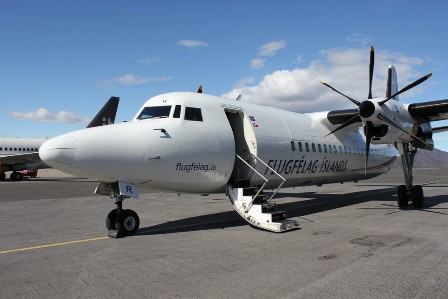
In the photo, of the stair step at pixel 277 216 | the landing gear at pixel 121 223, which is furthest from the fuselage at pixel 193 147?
the stair step at pixel 277 216

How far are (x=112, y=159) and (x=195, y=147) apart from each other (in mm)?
2232

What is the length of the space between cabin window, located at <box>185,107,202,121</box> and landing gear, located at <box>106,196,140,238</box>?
2780mm

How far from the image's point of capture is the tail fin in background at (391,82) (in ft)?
46.9

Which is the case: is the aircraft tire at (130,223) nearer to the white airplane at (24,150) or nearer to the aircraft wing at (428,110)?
the aircraft wing at (428,110)

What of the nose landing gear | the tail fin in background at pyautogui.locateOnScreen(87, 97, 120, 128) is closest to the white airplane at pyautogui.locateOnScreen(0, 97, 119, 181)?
the tail fin in background at pyautogui.locateOnScreen(87, 97, 120, 128)

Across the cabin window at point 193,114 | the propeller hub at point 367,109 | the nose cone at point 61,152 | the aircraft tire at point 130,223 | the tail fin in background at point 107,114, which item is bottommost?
the aircraft tire at point 130,223

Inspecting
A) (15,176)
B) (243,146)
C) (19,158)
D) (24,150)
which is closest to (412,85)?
(243,146)

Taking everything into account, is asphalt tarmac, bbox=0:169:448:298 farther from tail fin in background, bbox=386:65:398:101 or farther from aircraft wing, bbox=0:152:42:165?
aircraft wing, bbox=0:152:42:165

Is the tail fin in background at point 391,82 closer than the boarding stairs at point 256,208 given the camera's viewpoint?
No

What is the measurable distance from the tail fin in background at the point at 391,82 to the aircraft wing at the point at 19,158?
2992cm

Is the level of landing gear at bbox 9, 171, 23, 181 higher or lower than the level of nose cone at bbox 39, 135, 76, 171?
lower

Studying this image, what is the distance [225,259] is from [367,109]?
865 centimetres

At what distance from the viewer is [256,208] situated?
9766 mm

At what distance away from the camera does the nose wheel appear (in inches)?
339
